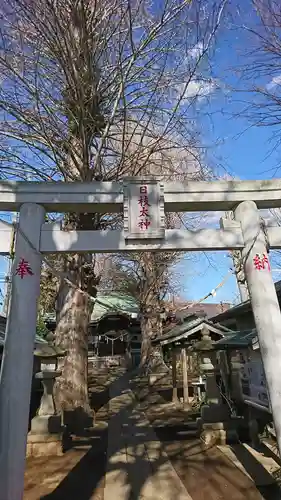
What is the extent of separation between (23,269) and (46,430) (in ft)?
15.0

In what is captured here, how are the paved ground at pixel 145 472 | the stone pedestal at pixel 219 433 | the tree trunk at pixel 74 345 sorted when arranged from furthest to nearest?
1. the tree trunk at pixel 74 345
2. the stone pedestal at pixel 219 433
3. the paved ground at pixel 145 472

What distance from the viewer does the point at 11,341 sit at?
3789 mm

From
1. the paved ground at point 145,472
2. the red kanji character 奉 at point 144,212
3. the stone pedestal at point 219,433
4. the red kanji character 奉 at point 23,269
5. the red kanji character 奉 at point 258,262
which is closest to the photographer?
the red kanji character 奉 at point 23,269

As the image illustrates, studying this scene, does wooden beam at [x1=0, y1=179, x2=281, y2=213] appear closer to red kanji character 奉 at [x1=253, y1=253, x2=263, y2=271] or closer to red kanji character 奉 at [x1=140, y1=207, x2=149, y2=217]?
Result: red kanji character 奉 at [x1=140, y1=207, x2=149, y2=217]

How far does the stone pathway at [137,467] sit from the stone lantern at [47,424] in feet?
3.79

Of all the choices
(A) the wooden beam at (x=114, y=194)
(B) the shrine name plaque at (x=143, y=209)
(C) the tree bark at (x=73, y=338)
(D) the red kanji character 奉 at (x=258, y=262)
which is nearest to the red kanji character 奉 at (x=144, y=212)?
(B) the shrine name plaque at (x=143, y=209)

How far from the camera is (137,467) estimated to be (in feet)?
19.8

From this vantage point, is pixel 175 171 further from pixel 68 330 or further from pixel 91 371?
pixel 91 371

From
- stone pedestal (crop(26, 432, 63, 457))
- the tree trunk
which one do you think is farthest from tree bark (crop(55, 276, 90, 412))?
stone pedestal (crop(26, 432, 63, 457))

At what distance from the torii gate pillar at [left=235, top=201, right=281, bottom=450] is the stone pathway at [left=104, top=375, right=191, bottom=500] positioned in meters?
2.27

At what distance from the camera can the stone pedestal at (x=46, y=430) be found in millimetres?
6684

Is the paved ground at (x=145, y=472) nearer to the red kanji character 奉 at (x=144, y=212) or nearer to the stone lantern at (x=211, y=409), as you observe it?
the stone lantern at (x=211, y=409)

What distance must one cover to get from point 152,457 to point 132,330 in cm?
2257

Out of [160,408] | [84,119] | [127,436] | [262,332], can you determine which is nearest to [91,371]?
[160,408]
